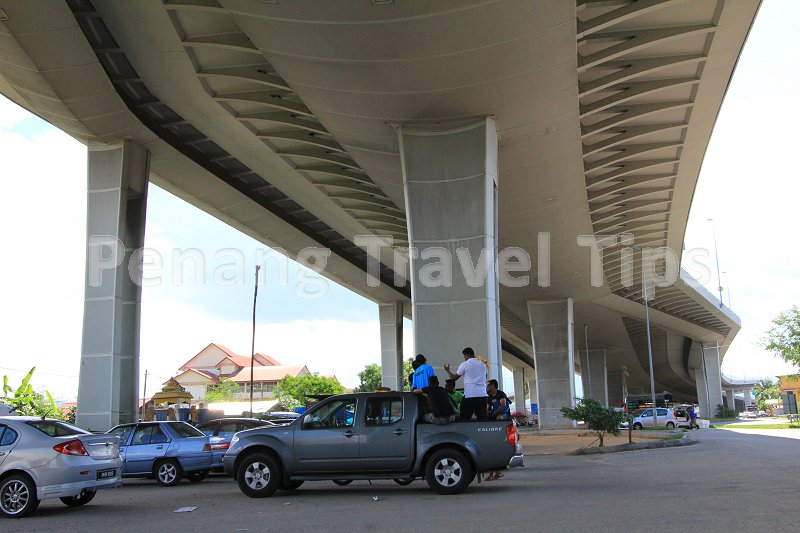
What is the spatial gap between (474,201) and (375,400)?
8.42m

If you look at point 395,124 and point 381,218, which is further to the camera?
point 381,218

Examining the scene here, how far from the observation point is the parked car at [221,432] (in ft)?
46.6

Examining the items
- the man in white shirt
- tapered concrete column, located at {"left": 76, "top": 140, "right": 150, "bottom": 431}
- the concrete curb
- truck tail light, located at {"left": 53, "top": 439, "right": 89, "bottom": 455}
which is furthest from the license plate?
the concrete curb

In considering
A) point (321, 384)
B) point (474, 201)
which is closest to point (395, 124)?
Answer: point (474, 201)

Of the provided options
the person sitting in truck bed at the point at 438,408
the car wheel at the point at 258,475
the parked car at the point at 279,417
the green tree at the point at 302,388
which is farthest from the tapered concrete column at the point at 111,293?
the green tree at the point at 302,388

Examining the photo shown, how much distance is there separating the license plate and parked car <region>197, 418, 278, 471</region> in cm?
402

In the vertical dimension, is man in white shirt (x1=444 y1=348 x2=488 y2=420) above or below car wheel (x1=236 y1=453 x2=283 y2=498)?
above

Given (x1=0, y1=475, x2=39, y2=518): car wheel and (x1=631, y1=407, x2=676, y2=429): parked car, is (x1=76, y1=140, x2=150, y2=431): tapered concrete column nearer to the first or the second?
(x1=0, y1=475, x2=39, y2=518): car wheel

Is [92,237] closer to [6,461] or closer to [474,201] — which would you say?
[474,201]

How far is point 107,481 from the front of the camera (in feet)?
32.9

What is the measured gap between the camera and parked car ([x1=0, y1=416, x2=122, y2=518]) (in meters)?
9.45

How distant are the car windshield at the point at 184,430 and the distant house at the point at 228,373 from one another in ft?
Result: 276

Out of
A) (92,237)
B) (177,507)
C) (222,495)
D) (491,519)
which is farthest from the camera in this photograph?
(92,237)

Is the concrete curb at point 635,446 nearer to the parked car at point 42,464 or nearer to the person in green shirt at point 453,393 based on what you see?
the person in green shirt at point 453,393
